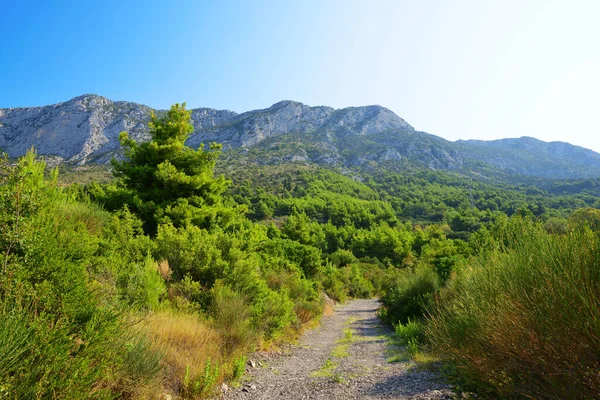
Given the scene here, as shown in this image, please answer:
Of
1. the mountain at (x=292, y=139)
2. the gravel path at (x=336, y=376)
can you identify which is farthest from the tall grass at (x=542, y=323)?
the mountain at (x=292, y=139)

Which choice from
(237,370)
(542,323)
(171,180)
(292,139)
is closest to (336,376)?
(237,370)

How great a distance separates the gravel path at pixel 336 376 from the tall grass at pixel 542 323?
1.71 meters

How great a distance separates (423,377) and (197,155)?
1284 centimetres

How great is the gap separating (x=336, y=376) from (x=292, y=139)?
465ft

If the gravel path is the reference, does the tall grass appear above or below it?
above

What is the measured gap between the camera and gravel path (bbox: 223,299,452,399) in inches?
209

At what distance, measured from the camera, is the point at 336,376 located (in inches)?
249

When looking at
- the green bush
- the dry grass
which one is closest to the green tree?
the dry grass

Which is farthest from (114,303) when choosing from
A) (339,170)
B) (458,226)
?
(339,170)

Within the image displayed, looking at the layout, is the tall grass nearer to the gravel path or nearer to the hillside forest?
the hillside forest

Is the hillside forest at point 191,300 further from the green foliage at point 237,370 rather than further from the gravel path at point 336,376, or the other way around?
the gravel path at point 336,376

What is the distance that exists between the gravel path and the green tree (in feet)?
23.3

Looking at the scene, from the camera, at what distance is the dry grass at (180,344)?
15.1 feet

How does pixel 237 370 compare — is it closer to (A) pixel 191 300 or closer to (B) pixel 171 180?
(A) pixel 191 300
